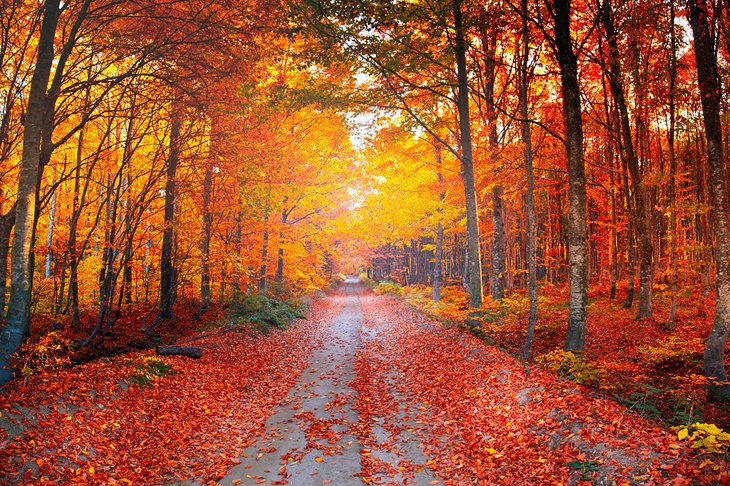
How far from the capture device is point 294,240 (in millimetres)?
21281

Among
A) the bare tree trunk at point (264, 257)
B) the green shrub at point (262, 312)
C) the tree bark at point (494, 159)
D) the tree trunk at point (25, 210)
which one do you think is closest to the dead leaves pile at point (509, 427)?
the tree bark at point (494, 159)

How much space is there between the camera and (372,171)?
22.1 metres

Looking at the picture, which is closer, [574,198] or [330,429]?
[330,429]

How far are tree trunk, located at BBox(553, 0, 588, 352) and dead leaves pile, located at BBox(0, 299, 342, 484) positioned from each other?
6.57 meters

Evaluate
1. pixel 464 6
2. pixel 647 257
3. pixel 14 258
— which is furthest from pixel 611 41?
pixel 14 258

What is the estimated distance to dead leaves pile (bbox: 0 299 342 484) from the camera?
15.9ft

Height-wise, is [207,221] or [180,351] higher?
[207,221]

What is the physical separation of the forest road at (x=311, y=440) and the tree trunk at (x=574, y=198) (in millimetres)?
4930

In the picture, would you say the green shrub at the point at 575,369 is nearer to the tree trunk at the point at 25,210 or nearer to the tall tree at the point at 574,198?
the tall tree at the point at 574,198

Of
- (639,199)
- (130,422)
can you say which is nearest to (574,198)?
(639,199)

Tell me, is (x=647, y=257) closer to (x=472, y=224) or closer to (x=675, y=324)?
(x=675, y=324)

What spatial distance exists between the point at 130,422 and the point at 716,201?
10709 millimetres

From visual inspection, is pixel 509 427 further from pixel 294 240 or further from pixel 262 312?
pixel 294 240

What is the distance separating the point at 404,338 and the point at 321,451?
814cm
